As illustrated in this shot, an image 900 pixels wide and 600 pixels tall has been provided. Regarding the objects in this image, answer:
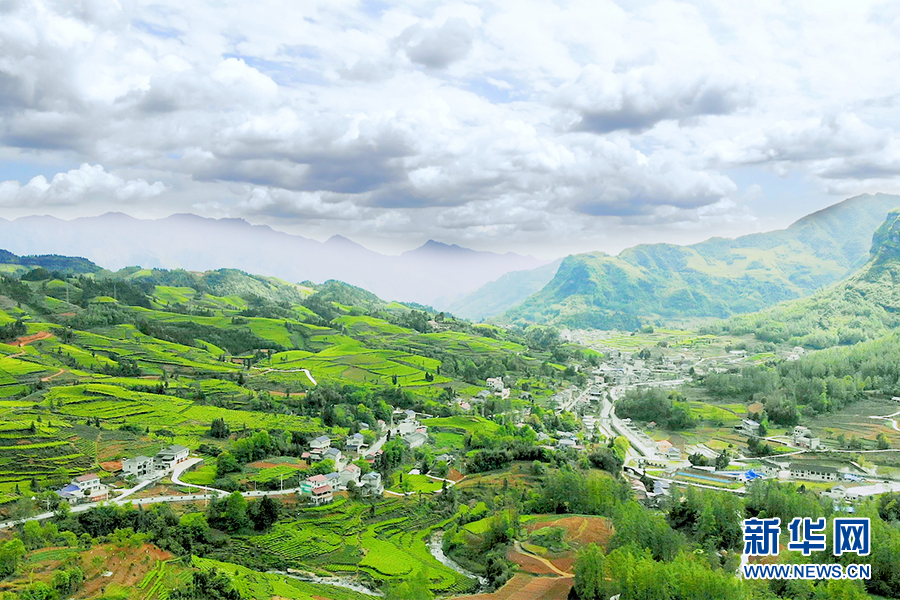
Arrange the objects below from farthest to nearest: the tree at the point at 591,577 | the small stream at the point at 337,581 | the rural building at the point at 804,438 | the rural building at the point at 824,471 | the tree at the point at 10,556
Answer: the rural building at the point at 804,438 → the rural building at the point at 824,471 → the small stream at the point at 337,581 → the tree at the point at 10,556 → the tree at the point at 591,577

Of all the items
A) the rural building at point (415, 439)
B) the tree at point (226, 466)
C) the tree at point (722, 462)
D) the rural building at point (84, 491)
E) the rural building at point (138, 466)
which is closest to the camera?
the rural building at point (84, 491)

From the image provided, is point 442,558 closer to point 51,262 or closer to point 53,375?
point 53,375

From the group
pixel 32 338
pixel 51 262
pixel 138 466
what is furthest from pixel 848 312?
pixel 51 262

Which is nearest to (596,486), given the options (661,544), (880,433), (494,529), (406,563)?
(494,529)

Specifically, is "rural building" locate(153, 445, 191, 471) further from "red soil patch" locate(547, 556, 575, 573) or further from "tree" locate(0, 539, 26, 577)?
"red soil patch" locate(547, 556, 575, 573)

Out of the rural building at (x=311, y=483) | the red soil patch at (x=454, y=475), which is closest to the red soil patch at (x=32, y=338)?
the rural building at (x=311, y=483)

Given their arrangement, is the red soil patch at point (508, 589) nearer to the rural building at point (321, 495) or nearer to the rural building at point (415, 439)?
the rural building at point (321, 495)

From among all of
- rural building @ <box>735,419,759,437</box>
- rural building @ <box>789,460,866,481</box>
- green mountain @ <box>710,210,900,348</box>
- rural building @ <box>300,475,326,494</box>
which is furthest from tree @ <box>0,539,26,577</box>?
green mountain @ <box>710,210,900,348</box>
